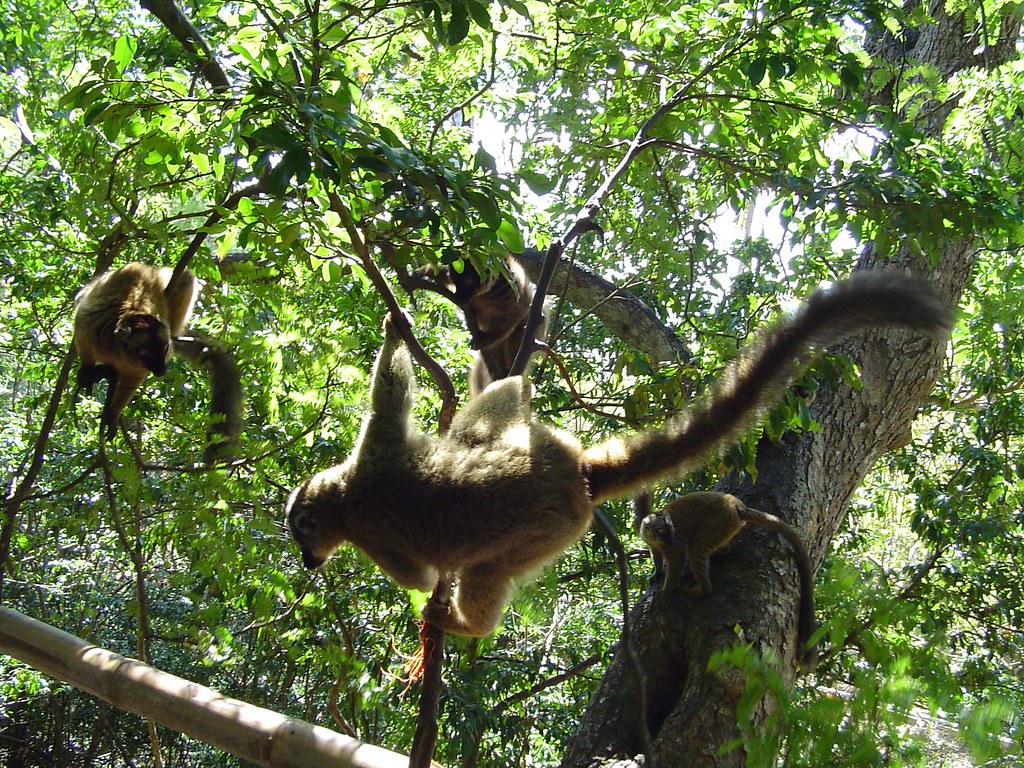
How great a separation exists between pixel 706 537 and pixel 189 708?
326 centimetres

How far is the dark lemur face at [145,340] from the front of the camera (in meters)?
5.15

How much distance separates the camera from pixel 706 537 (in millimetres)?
5305

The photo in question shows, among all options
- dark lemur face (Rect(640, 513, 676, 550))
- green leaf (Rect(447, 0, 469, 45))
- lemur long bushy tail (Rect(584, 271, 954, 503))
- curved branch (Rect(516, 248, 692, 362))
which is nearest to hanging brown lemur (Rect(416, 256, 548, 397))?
curved branch (Rect(516, 248, 692, 362))

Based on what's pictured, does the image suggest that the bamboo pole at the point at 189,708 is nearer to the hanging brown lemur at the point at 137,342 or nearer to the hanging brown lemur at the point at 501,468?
the hanging brown lemur at the point at 501,468

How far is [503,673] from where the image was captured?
646cm

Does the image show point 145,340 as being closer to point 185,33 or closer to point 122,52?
point 185,33

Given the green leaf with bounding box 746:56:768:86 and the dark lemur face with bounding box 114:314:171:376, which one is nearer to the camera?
the green leaf with bounding box 746:56:768:86

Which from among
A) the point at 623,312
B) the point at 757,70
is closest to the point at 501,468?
the point at 757,70

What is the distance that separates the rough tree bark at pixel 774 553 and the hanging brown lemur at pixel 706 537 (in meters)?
0.09

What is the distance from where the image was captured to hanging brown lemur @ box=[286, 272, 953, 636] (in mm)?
3297

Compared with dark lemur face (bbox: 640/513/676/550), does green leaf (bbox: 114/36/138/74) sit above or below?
below

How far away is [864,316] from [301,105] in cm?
229

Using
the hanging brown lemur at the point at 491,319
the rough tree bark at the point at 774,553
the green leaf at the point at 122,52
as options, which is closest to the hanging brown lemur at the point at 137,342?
the hanging brown lemur at the point at 491,319

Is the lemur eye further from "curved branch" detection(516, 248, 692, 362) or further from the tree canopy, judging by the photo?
"curved branch" detection(516, 248, 692, 362)
